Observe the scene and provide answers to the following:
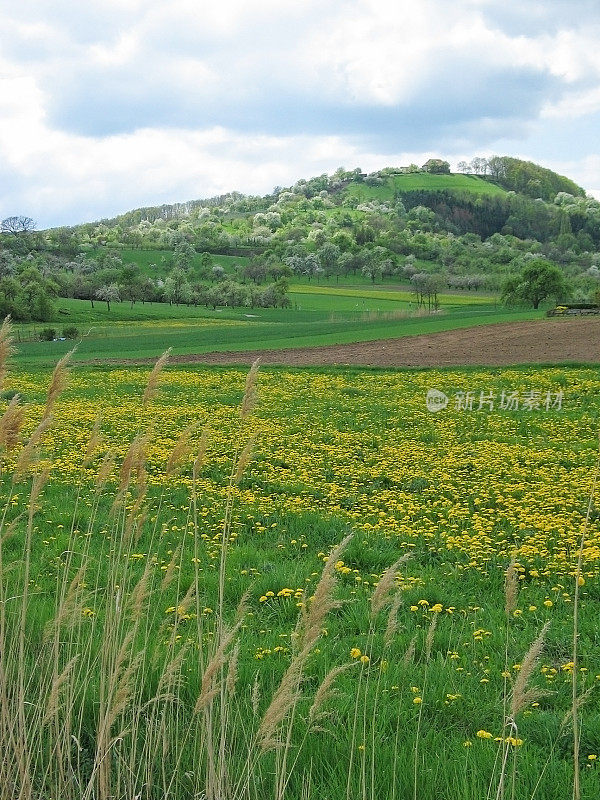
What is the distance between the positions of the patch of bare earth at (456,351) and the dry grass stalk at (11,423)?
2504 cm

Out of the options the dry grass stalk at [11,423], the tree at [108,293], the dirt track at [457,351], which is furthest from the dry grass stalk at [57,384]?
the tree at [108,293]

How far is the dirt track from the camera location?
101 feet

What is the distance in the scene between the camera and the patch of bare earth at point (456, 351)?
100 feet

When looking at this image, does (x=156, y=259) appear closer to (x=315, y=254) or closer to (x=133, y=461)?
(x=315, y=254)

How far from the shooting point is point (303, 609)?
99.8 inches

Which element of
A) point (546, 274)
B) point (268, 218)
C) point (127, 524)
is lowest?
point (127, 524)

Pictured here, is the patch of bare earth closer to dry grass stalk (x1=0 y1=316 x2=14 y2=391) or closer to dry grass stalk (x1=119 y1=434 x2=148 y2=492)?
dry grass stalk (x1=119 y1=434 x2=148 y2=492)

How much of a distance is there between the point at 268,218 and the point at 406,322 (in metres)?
137

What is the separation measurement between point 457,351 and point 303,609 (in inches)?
1316

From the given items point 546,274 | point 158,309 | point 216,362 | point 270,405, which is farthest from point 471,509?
point 158,309

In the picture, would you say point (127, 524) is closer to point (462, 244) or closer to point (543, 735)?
point (543, 735)

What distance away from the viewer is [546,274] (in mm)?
71688

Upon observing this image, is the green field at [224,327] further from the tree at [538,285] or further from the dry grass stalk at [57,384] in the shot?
the dry grass stalk at [57,384]

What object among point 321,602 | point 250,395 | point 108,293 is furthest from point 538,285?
point 321,602
